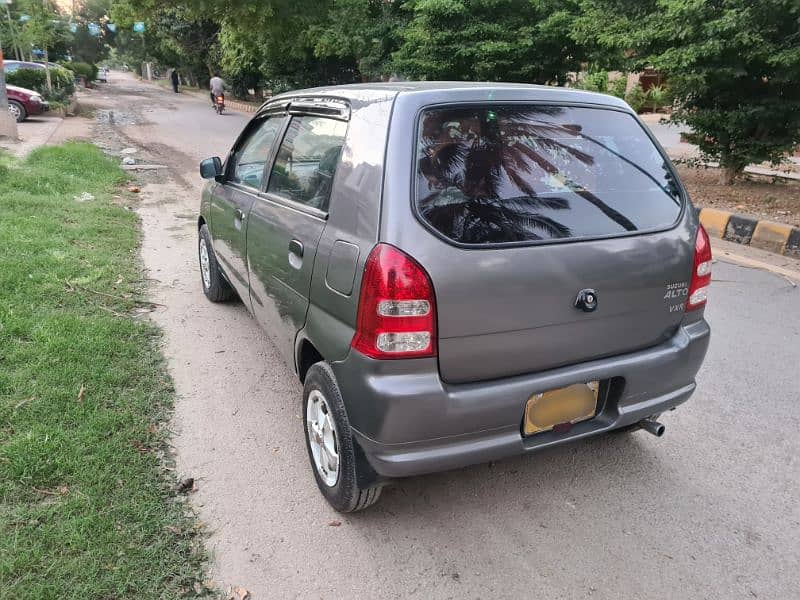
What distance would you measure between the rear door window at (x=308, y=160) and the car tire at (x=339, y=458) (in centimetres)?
74

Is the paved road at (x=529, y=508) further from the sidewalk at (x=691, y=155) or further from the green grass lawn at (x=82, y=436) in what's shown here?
the sidewalk at (x=691, y=155)

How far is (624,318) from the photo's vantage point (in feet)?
8.07

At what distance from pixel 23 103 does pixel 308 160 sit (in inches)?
747

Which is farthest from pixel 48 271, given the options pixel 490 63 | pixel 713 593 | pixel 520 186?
pixel 490 63

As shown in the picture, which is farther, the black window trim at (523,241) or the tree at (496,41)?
the tree at (496,41)

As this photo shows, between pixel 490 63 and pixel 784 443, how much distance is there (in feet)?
40.8

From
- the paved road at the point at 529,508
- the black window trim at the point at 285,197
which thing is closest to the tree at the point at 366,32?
the black window trim at the point at 285,197

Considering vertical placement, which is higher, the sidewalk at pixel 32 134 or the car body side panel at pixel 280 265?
the car body side panel at pixel 280 265

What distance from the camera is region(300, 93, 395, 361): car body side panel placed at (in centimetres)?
225

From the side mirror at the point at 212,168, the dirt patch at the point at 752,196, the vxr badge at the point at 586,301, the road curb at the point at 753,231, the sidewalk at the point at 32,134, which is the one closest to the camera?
the vxr badge at the point at 586,301

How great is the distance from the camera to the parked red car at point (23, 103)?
17.6 metres

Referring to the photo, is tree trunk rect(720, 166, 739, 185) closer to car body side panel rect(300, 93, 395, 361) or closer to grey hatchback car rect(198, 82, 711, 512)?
grey hatchback car rect(198, 82, 711, 512)

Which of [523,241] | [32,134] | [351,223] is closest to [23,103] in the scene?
[32,134]

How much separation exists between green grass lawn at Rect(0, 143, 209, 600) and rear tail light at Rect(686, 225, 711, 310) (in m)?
2.32
